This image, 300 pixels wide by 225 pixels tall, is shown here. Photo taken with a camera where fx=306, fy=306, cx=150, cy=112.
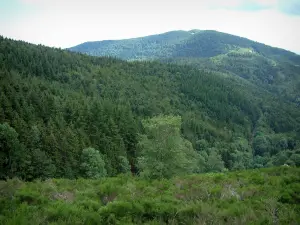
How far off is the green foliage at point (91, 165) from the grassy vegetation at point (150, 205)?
42708mm

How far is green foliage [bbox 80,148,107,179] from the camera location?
55812 millimetres

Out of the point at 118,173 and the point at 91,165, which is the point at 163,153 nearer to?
the point at 91,165

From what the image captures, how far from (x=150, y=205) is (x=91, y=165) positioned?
47.8 m

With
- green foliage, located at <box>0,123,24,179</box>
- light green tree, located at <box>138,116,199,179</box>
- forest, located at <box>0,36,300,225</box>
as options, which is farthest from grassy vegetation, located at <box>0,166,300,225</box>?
green foliage, located at <box>0,123,24,179</box>

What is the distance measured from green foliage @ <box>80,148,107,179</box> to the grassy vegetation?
42708 mm

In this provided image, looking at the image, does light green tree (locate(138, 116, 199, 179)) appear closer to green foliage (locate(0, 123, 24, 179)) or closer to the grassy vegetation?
green foliage (locate(0, 123, 24, 179))

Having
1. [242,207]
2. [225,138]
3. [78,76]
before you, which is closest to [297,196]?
[242,207]

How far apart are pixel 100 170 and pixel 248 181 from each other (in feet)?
147

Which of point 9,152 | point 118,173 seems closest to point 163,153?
point 9,152

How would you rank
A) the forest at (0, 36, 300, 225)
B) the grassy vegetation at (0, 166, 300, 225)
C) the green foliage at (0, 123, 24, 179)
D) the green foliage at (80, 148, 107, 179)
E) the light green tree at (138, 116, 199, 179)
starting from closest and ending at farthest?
the grassy vegetation at (0, 166, 300, 225) < the forest at (0, 36, 300, 225) < the light green tree at (138, 116, 199, 179) < the green foliage at (0, 123, 24, 179) < the green foliage at (80, 148, 107, 179)

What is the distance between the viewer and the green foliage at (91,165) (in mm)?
55812

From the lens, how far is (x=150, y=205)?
33.7 feet

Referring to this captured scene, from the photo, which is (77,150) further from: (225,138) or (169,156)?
(225,138)

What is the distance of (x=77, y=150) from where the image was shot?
59.4 m
